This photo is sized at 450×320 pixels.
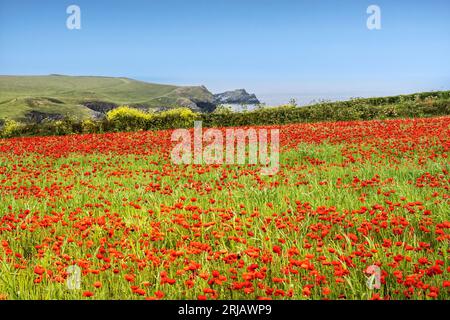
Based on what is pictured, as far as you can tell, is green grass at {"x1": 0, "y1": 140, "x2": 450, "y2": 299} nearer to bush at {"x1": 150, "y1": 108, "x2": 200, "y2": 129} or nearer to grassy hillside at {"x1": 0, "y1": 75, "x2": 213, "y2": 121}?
bush at {"x1": 150, "y1": 108, "x2": 200, "y2": 129}

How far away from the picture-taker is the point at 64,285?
3.63 m

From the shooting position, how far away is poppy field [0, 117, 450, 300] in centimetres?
346

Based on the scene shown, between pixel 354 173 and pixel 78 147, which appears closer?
pixel 354 173

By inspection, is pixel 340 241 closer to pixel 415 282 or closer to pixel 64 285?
pixel 415 282

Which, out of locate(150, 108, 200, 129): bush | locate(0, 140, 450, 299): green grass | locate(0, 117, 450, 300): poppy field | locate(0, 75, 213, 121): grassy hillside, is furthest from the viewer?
locate(0, 75, 213, 121): grassy hillside

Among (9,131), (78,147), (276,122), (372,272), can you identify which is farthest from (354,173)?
(9,131)

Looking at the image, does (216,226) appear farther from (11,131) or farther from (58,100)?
(58,100)

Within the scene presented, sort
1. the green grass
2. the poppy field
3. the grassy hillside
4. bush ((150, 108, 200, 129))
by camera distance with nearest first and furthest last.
→ 1. the poppy field
2. the green grass
3. bush ((150, 108, 200, 129))
4. the grassy hillside

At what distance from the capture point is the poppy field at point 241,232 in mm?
3455

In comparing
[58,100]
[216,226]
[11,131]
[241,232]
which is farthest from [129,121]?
[58,100]

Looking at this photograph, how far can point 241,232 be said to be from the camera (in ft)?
15.9

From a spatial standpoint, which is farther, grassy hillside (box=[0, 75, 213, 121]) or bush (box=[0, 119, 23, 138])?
grassy hillside (box=[0, 75, 213, 121])

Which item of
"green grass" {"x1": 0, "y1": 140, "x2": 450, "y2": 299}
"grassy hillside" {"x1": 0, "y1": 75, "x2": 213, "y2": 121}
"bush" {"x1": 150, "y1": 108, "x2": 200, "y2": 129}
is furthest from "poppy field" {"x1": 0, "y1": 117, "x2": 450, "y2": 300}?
"grassy hillside" {"x1": 0, "y1": 75, "x2": 213, "y2": 121}
